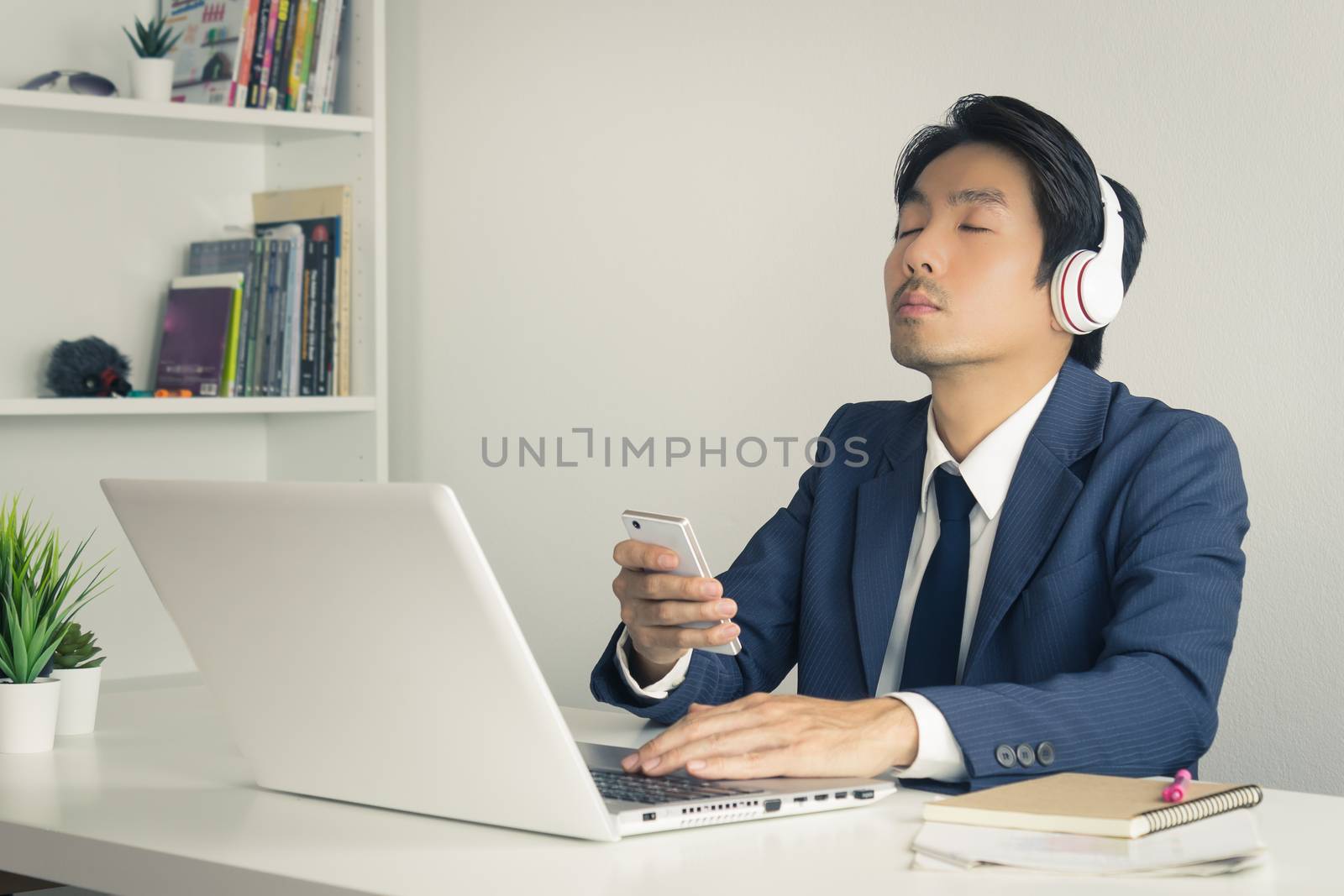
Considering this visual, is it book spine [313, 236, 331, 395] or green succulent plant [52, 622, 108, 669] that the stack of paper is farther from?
book spine [313, 236, 331, 395]

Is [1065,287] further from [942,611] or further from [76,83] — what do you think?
[76,83]

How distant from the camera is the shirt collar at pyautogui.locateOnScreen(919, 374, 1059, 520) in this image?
164cm

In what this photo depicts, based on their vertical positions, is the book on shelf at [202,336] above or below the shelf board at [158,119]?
below

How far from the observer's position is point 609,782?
1121 mm

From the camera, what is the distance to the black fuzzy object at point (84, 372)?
270 centimetres

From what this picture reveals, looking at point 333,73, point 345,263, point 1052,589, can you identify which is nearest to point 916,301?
point 1052,589

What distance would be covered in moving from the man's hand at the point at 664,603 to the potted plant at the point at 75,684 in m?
0.54

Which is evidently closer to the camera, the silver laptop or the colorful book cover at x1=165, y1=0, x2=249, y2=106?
the silver laptop

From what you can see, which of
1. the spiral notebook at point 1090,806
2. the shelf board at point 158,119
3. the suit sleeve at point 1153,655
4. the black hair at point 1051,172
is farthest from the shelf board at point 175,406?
the spiral notebook at point 1090,806

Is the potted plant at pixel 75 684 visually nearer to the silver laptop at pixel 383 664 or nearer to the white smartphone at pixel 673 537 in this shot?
the silver laptop at pixel 383 664

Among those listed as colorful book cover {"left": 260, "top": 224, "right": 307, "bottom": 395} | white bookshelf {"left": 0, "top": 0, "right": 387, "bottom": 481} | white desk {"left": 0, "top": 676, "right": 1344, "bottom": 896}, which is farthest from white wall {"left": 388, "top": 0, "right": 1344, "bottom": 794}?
white desk {"left": 0, "top": 676, "right": 1344, "bottom": 896}

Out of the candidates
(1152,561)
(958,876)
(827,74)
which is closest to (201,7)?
(827,74)

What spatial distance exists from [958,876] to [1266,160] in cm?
141

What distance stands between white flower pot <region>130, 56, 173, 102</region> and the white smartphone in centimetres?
179
